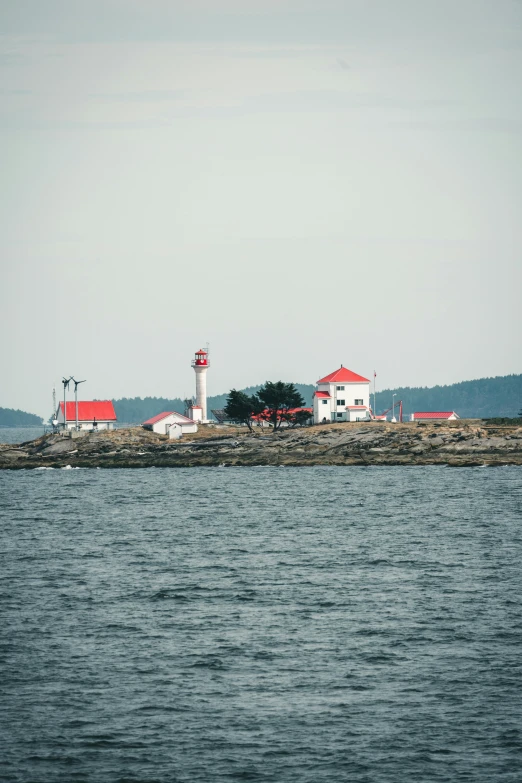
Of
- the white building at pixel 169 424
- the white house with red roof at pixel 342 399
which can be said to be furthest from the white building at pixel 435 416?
the white building at pixel 169 424

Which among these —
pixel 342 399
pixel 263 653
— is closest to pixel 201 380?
pixel 342 399

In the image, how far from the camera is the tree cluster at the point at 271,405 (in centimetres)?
14175

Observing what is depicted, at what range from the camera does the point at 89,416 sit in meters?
153

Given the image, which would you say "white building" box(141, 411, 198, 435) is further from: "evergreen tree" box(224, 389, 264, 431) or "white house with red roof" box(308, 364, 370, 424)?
"white house with red roof" box(308, 364, 370, 424)

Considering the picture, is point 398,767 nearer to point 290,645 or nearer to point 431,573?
point 290,645

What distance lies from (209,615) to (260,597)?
12.7 feet

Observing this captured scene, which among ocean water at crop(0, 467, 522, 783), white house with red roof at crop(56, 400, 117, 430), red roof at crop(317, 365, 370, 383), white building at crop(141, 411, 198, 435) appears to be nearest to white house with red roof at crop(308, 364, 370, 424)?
red roof at crop(317, 365, 370, 383)

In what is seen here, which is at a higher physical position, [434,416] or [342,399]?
[342,399]

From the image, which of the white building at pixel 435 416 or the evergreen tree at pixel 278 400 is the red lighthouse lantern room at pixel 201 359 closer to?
the evergreen tree at pixel 278 400

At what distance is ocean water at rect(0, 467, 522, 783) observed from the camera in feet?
76.8

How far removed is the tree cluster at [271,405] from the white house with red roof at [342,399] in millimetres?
2982

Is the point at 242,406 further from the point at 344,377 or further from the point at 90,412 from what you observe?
the point at 90,412

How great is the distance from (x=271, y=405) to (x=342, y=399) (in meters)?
11.6

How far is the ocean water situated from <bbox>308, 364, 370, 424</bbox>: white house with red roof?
8021cm
